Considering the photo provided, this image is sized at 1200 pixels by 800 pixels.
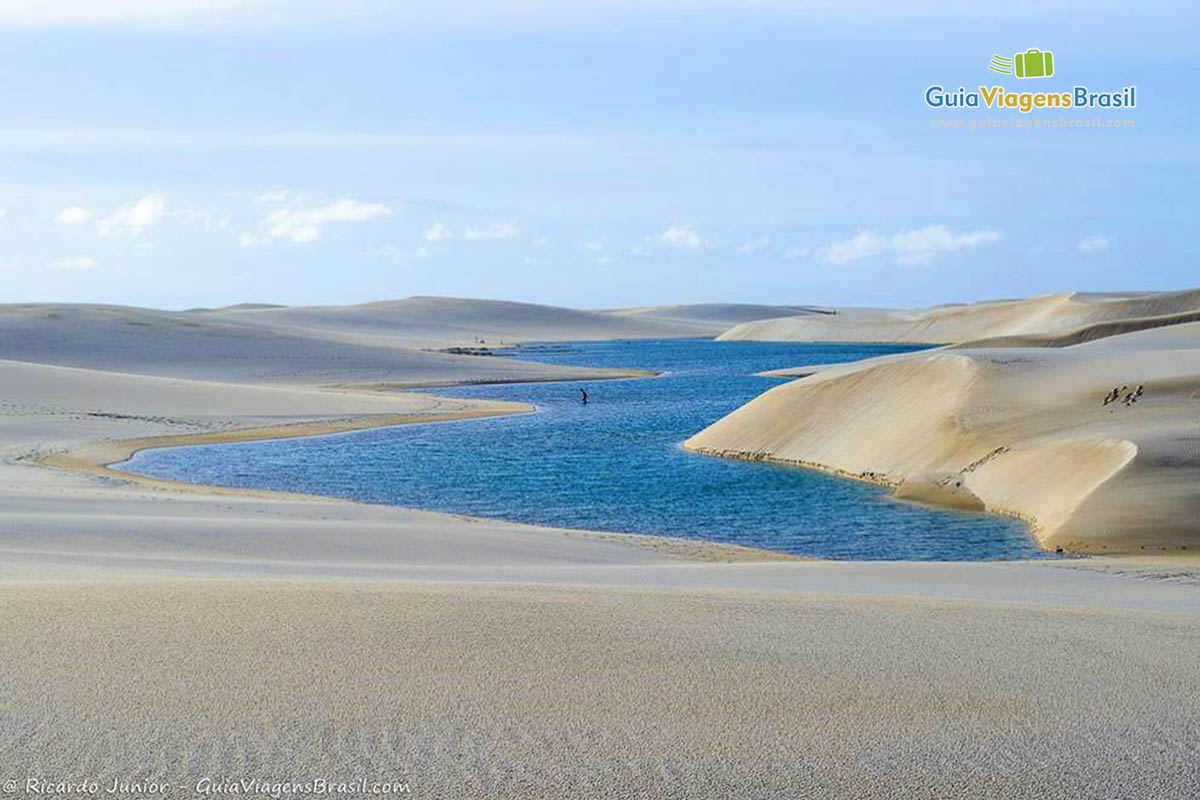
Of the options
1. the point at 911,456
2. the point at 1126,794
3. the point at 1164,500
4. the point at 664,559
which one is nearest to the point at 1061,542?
the point at 1164,500

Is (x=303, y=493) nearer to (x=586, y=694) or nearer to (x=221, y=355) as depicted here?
(x=586, y=694)

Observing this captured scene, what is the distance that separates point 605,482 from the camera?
2639 centimetres

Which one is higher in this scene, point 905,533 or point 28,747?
point 28,747

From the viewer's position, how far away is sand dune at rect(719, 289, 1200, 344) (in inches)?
3071

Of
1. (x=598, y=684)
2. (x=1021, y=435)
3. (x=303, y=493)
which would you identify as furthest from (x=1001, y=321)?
(x=598, y=684)

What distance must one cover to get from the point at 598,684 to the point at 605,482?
64.8ft

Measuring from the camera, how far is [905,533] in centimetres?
1995

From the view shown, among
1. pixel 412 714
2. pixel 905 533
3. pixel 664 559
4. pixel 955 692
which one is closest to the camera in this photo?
pixel 412 714

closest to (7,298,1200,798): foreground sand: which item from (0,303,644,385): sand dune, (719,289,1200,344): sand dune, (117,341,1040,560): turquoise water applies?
(117,341,1040,560): turquoise water

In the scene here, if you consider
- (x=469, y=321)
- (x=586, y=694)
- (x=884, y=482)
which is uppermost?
(x=469, y=321)

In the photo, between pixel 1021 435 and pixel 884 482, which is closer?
pixel 1021 435

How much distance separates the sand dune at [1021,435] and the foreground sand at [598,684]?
6038 mm

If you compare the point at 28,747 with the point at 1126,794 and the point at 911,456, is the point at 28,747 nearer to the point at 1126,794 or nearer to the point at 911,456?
the point at 1126,794

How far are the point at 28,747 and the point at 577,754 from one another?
2210 mm
